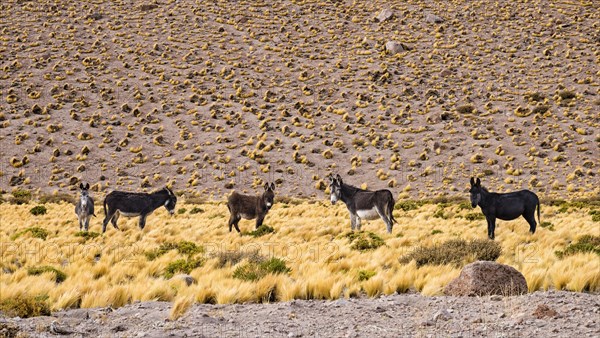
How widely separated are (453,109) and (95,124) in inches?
1398

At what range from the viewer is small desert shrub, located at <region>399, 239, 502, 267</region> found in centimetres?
1180

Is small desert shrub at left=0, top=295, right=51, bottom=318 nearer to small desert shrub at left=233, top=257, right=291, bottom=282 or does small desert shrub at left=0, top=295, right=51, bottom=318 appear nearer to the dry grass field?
the dry grass field

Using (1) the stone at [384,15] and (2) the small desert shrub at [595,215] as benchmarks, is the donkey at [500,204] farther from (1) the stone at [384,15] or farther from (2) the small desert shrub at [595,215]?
(1) the stone at [384,15]

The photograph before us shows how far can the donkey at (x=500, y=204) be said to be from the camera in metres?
15.9

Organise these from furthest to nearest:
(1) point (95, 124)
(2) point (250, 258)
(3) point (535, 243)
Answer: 1. (1) point (95, 124)
2. (3) point (535, 243)
3. (2) point (250, 258)

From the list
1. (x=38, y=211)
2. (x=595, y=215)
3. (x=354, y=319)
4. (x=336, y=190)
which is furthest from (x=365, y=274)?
(x=38, y=211)

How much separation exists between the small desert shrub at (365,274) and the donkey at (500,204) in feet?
19.9

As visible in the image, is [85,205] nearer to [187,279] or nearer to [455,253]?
[187,279]

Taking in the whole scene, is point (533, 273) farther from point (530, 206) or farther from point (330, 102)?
point (330, 102)

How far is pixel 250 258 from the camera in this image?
12.4m

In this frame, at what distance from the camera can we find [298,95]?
6259 centimetres

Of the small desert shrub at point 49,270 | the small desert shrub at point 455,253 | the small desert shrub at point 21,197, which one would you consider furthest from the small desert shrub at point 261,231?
the small desert shrub at point 21,197

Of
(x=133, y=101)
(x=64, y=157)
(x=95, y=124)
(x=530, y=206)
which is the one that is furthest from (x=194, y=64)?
(x=530, y=206)

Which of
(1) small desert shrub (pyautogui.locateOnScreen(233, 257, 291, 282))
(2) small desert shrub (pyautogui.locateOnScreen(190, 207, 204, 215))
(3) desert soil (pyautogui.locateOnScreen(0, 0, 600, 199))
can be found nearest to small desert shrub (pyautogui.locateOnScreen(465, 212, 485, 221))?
(2) small desert shrub (pyautogui.locateOnScreen(190, 207, 204, 215))
